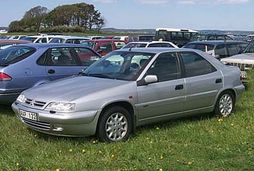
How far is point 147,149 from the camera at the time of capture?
21.5ft

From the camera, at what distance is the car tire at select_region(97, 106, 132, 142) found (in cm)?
694

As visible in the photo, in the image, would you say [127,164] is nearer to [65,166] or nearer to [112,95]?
[65,166]

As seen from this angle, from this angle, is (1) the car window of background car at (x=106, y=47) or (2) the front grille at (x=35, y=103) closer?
(2) the front grille at (x=35, y=103)

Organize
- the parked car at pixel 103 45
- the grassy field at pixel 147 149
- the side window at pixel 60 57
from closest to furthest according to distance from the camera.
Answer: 1. the grassy field at pixel 147 149
2. the side window at pixel 60 57
3. the parked car at pixel 103 45

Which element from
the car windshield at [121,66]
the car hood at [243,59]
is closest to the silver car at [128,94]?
the car windshield at [121,66]

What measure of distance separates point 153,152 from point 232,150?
1.10 meters

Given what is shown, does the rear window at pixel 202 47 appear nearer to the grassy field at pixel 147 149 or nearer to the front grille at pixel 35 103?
the grassy field at pixel 147 149

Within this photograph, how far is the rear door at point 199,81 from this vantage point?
8.23m

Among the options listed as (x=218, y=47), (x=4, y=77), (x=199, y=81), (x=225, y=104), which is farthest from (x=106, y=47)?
(x=199, y=81)

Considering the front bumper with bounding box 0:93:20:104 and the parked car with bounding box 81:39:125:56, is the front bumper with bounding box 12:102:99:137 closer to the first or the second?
the front bumper with bounding box 0:93:20:104

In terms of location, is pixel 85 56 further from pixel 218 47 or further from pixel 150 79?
pixel 218 47

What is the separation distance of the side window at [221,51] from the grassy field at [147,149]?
33.2ft

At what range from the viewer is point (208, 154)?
6312mm

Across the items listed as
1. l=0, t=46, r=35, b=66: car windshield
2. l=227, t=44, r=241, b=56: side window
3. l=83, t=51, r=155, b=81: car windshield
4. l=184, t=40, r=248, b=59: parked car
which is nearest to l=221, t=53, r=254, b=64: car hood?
l=184, t=40, r=248, b=59: parked car
